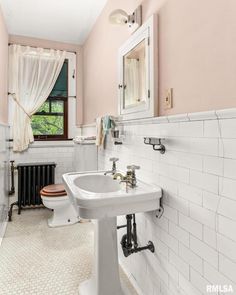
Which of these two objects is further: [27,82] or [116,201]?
[27,82]

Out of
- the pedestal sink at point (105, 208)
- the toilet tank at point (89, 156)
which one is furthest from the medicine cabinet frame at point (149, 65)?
the toilet tank at point (89, 156)

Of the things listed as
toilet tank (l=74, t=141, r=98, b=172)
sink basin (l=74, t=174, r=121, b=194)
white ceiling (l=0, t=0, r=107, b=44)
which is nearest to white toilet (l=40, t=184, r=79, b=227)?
toilet tank (l=74, t=141, r=98, b=172)

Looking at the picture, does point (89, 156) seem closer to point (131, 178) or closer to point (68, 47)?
point (131, 178)

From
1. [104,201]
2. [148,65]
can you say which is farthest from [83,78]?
[104,201]

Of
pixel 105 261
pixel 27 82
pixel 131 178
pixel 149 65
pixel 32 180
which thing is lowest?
pixel 105 261

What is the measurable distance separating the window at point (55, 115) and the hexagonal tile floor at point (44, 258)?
4.23 feet

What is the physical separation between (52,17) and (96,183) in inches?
87.3

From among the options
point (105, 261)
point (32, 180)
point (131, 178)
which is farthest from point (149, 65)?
Answer: point (32, 180)

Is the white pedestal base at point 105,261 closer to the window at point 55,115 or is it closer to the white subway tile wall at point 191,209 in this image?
the white subway tile wall at point 191,209

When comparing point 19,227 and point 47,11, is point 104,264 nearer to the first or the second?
point 19,227

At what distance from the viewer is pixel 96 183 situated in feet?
6.01

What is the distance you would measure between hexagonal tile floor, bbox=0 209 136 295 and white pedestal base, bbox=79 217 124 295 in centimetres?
16

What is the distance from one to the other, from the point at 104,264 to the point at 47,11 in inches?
108

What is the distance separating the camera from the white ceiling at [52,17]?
2.48 metres
